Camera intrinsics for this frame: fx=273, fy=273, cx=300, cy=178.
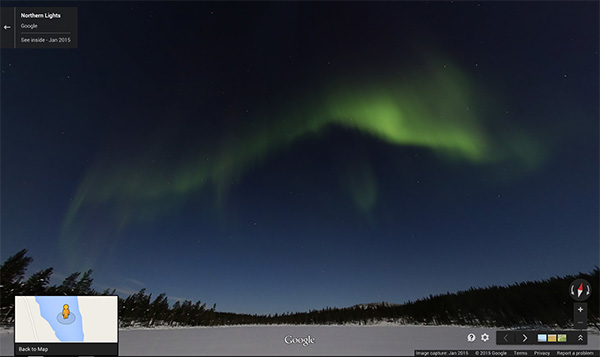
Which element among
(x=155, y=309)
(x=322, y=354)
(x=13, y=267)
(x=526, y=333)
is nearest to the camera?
(x=322, y=354)

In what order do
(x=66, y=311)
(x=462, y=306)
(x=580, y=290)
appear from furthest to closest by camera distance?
(x=462, y=306) < (x=580, y=290) < (x=66, y=311)

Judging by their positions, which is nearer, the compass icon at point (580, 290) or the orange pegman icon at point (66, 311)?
the orange pegman icon at point (66, 311)

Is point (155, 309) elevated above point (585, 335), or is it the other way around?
point (585, 335)

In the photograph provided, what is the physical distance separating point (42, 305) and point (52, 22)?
8882mm

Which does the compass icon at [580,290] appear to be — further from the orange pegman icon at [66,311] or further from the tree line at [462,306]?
the orange pegman icon at [66,311]

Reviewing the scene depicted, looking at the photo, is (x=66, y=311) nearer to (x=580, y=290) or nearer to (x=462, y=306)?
(x=580, y=290)

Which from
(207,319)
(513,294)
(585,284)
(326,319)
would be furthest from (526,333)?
(207,319)

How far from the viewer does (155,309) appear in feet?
178

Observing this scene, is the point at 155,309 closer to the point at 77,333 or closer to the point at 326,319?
the point at 326,319

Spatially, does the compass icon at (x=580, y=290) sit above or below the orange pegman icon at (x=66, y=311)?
below

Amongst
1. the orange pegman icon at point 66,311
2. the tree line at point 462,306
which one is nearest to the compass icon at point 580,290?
the tree line at point 462,306

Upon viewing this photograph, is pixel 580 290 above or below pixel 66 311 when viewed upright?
below

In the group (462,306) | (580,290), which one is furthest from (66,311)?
(462,306)

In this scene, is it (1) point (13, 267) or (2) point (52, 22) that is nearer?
(2) point (52, 22)
